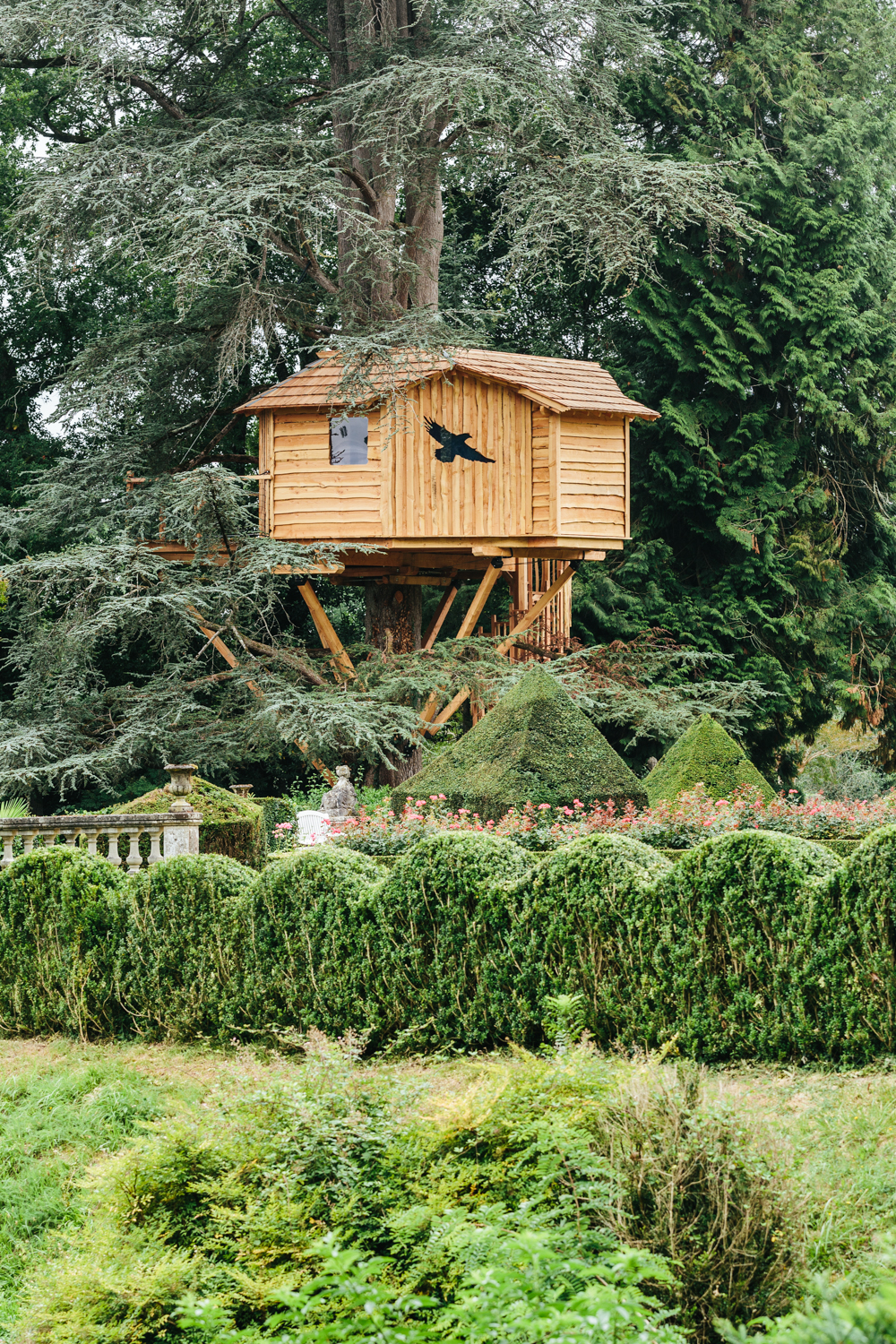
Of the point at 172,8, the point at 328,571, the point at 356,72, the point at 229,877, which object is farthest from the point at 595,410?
the point at 229,877

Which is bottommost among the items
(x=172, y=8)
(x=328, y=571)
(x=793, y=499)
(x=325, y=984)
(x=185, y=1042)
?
(x=185, y=1042)

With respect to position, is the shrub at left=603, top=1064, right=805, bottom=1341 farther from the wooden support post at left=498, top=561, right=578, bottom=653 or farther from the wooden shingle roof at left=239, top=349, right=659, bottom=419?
the wooden support post at left=498, top=561, right=578, bottom=653

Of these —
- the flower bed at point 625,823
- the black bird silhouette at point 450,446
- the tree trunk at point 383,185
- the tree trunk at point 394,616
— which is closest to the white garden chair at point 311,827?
the flower bed at point 625,823

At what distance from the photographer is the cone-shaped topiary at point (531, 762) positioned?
12.3 m

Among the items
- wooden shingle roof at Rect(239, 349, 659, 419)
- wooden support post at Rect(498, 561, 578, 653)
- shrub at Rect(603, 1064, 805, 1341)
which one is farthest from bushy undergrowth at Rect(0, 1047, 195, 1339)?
wooden support post at Rect(498, 561, 578, 653)

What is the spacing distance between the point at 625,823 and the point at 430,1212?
7.25 m

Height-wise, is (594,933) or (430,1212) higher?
(594,933)

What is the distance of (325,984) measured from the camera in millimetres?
8391

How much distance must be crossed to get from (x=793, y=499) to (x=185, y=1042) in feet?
59.1

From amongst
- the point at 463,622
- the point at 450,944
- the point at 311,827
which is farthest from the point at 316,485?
the point at 450,944

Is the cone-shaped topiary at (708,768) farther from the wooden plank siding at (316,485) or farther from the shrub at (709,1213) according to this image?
the shrub at (709,1213)

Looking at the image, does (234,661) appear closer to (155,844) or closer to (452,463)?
(452,463)

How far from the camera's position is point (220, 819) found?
13.0 m

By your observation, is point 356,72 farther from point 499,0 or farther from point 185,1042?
point 185,1042
